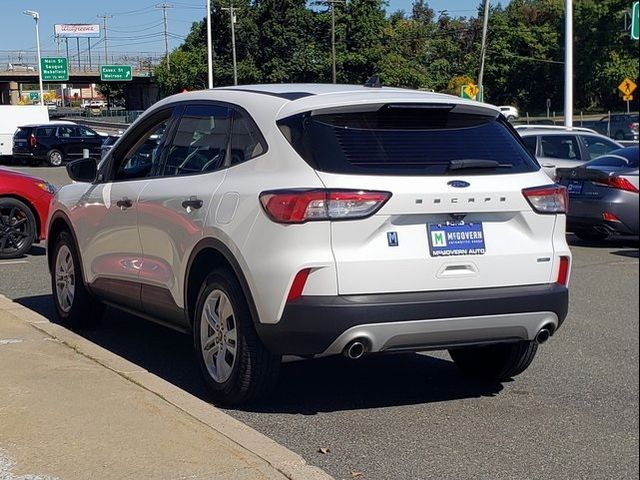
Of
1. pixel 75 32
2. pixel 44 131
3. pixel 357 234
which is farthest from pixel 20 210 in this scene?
pixel 75 32

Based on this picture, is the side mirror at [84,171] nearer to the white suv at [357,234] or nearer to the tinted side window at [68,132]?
the white suv at [357,234]

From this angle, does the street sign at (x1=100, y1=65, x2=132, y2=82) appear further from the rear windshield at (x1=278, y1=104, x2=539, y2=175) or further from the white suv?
the rear windshield at (x1=278, y1=104, x2=539, y2=175)

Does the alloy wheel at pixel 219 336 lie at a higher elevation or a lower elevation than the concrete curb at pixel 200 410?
higher

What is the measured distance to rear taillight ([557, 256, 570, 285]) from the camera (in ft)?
17.9

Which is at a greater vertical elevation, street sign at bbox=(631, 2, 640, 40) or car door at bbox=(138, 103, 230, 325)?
street sign at bbox=(631, 2, 640, 40)

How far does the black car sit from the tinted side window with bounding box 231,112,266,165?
32715 millimetres

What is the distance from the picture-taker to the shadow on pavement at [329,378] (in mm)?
5988

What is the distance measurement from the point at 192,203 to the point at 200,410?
4.11 ft

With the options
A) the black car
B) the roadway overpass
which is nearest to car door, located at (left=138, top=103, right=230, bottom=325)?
the black car

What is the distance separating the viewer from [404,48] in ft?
256

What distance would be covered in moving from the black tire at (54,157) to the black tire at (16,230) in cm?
2577

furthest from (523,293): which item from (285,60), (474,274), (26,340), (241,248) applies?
(285,60)

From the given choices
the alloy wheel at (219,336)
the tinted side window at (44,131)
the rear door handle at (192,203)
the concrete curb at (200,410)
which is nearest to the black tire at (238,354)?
the alloy wheel at (219,336)

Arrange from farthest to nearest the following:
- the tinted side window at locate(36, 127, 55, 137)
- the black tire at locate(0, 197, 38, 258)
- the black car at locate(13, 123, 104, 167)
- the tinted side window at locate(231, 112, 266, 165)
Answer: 1. the tinted side window at locate(36, 127, 55, 137)
2. the black car at locate(13, 123, 104, 167)
3. the black tire at locate(0, 197, 38, 258)
4. the tinted side window at locate(231, 112, 266, 165)
